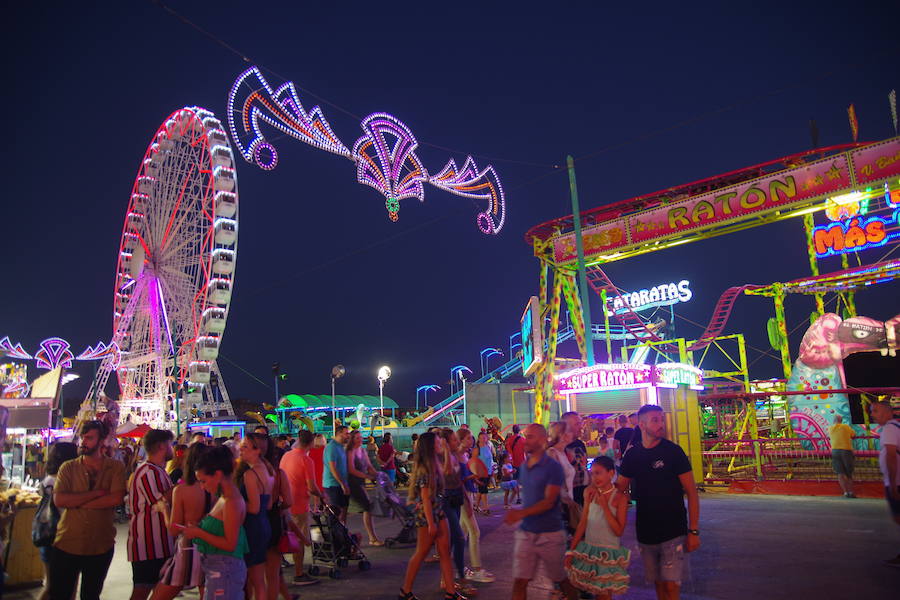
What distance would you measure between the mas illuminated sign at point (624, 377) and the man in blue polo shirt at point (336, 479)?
820 centimetres

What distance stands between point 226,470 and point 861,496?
40.6 ft

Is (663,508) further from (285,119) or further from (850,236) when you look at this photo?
(850,236)

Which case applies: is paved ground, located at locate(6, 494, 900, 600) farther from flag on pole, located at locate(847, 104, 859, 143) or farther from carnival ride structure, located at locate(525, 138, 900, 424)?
flag on pole, located at locate(847, 104, 859, 143)

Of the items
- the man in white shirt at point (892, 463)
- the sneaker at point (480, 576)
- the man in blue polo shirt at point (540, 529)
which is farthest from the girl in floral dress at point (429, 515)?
the man in white shirt at point (892, 463)

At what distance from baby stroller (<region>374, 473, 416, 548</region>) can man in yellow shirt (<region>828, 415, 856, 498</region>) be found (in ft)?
25.6

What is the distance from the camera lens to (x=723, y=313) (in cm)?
2581

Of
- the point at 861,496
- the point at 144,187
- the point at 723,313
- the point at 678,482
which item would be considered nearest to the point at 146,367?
the point at 144,187

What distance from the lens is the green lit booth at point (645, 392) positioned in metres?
14.8

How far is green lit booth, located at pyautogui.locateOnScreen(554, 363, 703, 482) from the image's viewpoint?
14758mm

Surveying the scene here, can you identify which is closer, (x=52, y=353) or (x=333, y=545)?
(x=333, y=545)

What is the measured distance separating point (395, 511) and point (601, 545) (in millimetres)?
5819

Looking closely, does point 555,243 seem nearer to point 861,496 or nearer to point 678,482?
point 861,496

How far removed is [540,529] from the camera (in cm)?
491

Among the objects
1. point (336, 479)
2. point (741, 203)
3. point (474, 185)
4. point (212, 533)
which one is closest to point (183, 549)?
point (212, 533)
